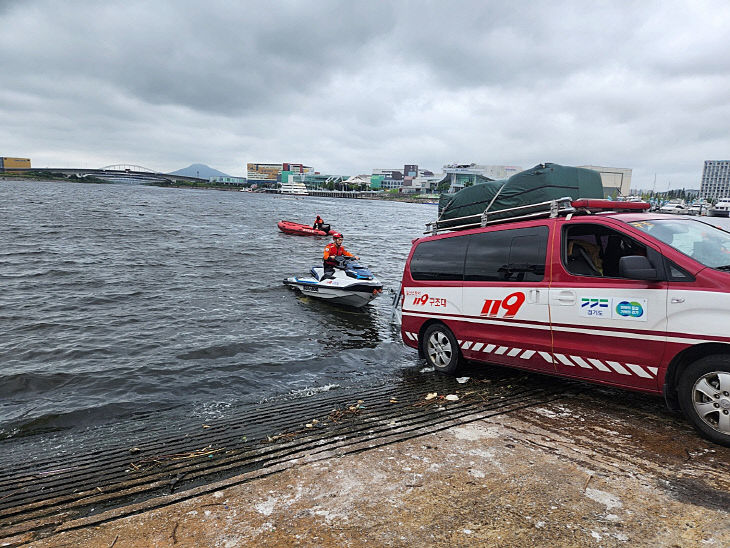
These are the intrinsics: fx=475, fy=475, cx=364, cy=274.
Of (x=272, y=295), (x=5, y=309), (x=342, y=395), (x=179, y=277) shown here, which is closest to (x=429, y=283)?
(x=342, y=395)

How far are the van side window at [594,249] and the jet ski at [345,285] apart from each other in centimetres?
801

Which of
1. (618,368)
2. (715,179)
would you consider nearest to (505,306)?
(618,368)

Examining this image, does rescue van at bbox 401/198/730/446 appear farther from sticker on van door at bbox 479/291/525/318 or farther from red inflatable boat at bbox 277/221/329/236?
red inflatable boat at bbox 277/221/329/236

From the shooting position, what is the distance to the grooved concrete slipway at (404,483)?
3121mm

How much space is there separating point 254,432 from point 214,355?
451 centimetres

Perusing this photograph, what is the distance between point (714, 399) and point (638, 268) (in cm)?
128

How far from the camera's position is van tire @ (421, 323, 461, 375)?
677 centimetres

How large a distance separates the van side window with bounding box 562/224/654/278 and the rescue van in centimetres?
1

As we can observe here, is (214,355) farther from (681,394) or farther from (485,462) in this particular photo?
(681,394)

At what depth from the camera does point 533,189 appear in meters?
6.98

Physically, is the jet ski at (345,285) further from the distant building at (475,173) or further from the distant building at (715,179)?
the distant building at (715,179)

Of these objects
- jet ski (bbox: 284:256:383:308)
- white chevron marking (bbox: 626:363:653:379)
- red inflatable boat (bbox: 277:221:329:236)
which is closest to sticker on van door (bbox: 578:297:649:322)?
white chevron marking (bbox: 626:363:653:379)

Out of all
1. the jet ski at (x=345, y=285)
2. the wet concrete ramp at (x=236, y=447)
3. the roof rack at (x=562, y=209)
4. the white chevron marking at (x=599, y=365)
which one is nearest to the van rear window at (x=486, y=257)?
the roof rack at (x=562, y=209)

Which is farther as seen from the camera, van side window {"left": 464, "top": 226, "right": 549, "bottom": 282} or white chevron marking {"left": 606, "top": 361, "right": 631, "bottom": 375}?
van side window {"left": 464, "top": 226, "right": 549, "bottom": 282}
